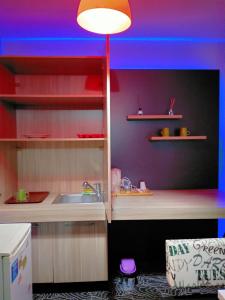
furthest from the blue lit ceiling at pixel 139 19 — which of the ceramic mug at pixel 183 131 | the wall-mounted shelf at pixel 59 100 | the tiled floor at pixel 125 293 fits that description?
the tiled floor at pixel 125 293

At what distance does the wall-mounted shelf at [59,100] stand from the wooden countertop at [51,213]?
0.97 meters

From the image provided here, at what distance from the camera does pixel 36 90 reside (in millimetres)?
2684

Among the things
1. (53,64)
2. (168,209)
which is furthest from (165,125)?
(53,64)

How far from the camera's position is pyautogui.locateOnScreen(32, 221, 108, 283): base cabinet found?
7.34 ft

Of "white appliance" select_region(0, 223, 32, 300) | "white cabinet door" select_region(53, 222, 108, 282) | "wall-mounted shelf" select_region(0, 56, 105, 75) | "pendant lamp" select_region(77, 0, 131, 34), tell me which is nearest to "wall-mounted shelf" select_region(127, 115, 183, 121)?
"wall-mounted shelf" select_region(0, 56, 105, 75)

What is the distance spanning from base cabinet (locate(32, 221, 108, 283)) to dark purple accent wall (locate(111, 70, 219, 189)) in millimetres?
801

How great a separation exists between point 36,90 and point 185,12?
5.36ft

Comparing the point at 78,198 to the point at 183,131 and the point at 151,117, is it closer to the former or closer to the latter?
the point at 151,117

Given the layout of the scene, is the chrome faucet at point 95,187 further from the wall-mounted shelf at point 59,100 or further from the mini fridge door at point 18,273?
the mini fridge door at point 18,273

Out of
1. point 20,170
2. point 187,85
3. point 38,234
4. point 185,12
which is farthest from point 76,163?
point 185,12

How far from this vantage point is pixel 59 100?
8.11ft

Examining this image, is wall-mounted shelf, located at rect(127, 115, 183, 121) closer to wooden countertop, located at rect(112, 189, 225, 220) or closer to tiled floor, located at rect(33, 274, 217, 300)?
wooden countertop, located at rect(112, 189, 225, 220)

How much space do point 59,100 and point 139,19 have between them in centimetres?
105

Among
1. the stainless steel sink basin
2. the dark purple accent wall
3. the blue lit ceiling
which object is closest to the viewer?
the blue lit ceiling
